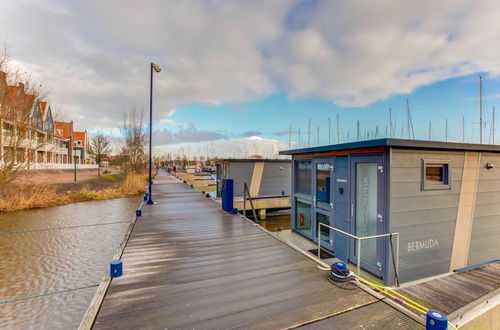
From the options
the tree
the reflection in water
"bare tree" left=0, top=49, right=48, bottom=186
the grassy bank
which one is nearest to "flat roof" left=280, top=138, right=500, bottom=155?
the reflection in water

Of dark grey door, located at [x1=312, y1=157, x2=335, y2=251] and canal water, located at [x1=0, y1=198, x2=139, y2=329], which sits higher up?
dark grey door, located at [x1=312, y1=157, x2=335, y2=251]

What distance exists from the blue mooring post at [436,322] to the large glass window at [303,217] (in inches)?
212

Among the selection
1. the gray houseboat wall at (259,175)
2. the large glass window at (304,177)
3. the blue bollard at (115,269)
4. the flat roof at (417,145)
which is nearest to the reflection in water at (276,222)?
the gray houseboat wall at (259,175)

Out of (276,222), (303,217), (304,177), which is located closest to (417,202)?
(304,177)

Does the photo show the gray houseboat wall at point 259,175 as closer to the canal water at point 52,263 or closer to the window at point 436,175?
the canal water at point 52,263

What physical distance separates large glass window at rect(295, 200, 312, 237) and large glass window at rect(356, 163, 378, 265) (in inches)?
86.3

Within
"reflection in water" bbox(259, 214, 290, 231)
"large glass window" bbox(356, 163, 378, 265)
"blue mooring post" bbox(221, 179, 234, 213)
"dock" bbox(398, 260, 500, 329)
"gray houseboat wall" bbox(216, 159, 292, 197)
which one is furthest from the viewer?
"gray houseboat wall" bbox(216, 159, 292, 197)

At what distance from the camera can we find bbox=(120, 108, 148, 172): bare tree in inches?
836

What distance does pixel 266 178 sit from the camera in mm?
14062

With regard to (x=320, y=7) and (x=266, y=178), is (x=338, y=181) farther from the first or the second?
(x=266, y=178)

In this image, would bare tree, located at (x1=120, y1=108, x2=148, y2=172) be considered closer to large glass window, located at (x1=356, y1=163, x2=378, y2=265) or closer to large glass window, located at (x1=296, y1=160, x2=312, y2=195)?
large glass window, located at (x1=296, y1=160, x2=312, y2=195)

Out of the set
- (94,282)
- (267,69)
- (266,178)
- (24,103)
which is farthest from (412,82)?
(24,103)

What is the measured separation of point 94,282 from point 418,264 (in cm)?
691

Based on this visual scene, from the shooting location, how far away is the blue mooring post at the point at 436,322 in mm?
1916
